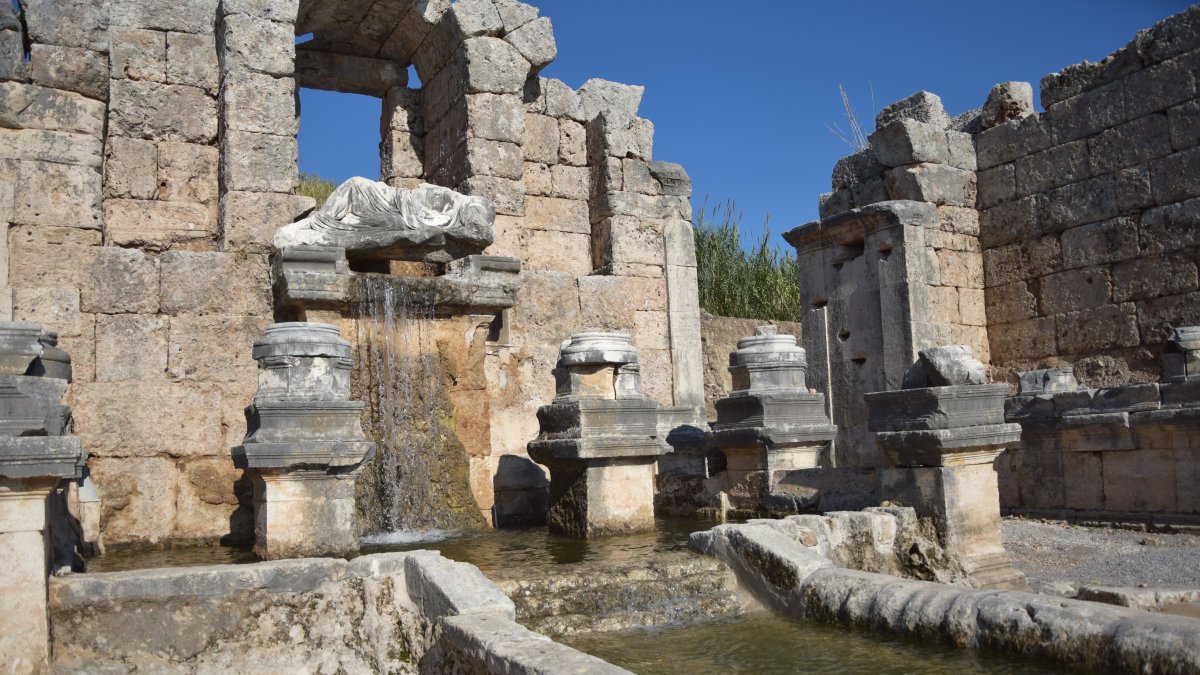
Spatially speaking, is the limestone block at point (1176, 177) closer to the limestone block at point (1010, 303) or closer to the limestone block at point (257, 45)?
the limestone block at point (1010, 303)

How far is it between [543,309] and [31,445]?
215 inches

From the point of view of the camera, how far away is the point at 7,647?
4293 mm

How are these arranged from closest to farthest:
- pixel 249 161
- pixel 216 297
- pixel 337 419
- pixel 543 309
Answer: pixel 337 419
pixel 216 297
pixel 249 161
pixel 543 309

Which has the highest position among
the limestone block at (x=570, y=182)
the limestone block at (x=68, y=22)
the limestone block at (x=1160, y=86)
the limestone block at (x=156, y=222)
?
the limestone block at (x=68, y=22)

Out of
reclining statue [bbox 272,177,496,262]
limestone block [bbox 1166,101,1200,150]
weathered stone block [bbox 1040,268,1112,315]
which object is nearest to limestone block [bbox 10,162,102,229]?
reclining statue [bbox 272,177,496,262]

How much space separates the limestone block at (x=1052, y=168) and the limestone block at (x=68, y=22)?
9.31 m

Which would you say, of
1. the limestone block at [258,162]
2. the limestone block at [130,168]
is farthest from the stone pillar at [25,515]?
the limestone block at [130,168]

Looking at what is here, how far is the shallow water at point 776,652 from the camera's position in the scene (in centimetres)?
428

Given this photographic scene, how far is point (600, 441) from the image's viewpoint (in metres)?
7.02

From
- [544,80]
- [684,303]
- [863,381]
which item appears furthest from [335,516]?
[863,381]

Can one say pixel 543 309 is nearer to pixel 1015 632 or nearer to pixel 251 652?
pixel 251 652

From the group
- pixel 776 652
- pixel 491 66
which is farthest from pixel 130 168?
pixel 776 652

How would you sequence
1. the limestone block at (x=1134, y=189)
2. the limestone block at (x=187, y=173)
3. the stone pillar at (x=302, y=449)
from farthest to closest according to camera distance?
the limestone block at (x=1134, y=189), the limestone block at (x=187, y=173), the stone pillar at (x=302, y=449)

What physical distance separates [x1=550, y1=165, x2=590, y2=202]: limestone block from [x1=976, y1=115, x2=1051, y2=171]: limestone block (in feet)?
15.8
